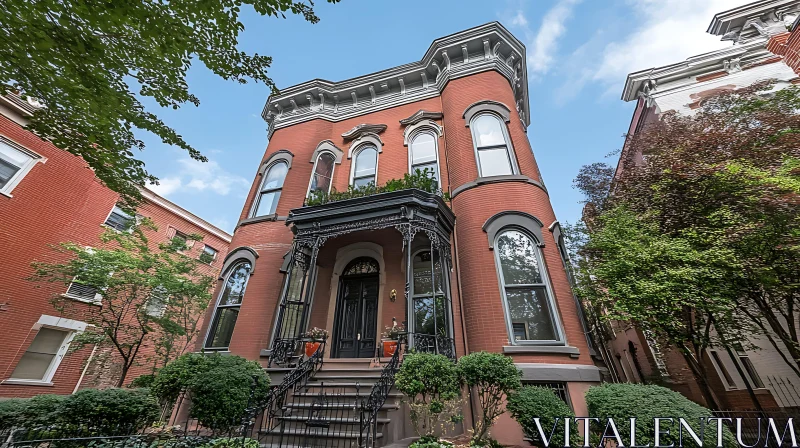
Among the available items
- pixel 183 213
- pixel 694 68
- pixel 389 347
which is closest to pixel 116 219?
pixel 183 213

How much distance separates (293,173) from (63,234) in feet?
33.7

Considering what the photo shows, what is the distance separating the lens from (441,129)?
1122 cm

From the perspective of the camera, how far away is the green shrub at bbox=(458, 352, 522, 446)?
5305mm

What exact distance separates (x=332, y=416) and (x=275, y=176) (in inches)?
344

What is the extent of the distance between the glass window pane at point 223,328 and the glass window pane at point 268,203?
3.44 meters

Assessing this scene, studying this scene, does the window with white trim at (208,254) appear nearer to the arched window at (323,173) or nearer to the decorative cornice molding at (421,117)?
the arched window at (323,173)

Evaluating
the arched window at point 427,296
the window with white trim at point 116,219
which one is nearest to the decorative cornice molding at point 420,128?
the arched window at point 427,296

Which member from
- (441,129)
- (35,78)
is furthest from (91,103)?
(441,129)

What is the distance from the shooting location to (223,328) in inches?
367

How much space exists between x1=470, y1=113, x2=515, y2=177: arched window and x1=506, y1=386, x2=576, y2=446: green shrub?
6.00m

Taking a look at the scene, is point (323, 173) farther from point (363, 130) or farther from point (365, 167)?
point (363, 130)

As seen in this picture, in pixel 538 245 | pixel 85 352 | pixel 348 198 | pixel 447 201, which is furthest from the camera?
pixel 85 352

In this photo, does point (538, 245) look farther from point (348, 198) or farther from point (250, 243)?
point (250, 243)

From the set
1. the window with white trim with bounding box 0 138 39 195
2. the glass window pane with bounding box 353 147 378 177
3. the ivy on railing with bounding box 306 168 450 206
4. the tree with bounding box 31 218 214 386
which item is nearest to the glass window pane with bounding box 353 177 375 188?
the glass window pane with bounding box 353 147 378 177
